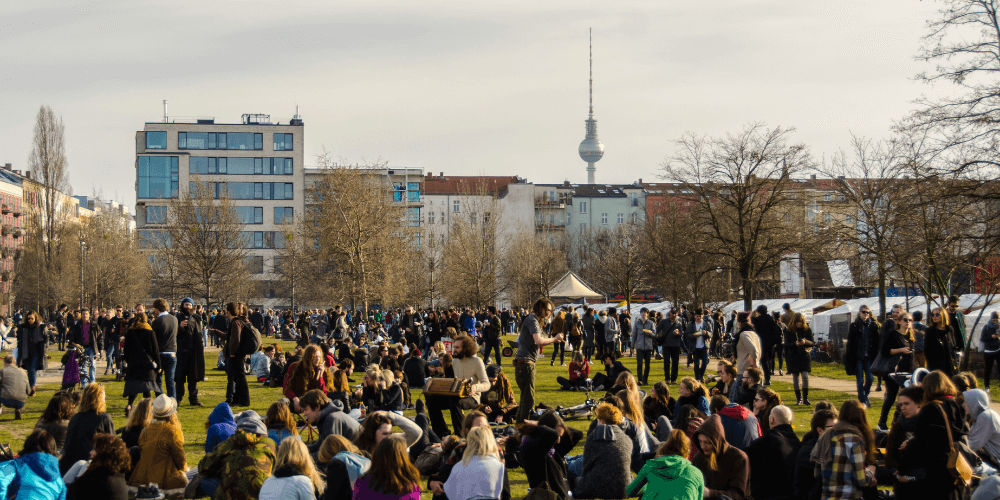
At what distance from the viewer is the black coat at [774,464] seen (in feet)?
26.2

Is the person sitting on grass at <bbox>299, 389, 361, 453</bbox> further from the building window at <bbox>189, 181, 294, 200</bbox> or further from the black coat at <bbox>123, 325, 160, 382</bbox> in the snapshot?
the building window at <bbox>189, 181, 294, 200</bbox>

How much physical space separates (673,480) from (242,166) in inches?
3320

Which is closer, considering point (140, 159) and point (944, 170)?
point (944, 170)

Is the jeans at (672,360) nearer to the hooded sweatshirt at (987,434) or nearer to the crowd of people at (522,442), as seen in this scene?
the crowd of people at (522,442)

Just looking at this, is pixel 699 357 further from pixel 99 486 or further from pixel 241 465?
pixel 99 486

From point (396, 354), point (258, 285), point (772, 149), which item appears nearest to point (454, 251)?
point (258, 285)

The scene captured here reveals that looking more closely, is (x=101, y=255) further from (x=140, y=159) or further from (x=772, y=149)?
(x=772, y=149)

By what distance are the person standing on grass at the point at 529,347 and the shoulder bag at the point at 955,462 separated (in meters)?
5.45

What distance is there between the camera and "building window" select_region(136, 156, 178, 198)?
83.5 meters

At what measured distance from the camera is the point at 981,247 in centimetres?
2202

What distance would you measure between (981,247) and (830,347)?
22.3 ft

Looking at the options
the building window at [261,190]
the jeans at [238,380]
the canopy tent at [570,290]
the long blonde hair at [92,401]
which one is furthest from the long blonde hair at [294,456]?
the building window at [261,190]

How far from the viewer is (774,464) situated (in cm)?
802

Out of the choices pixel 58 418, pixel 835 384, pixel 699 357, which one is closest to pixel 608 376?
pixel 699 357
